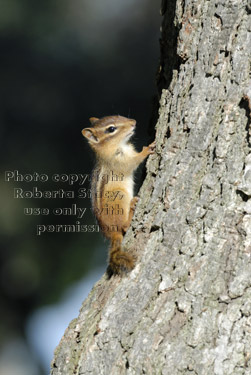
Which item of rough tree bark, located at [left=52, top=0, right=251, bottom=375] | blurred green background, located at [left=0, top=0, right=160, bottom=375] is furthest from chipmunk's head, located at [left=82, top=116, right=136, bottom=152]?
blurred green background, located at [left=0, top=0, right=160, bottom=375]

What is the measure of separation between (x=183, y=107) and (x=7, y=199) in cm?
403

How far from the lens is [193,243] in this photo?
2.39m

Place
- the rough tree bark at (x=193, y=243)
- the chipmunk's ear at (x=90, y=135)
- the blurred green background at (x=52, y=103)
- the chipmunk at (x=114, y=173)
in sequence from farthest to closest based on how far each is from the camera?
the blurred green background at (x=52, y=103), the chipmunk's ear at (x=90, y=135), the chipmunk at (x=114, y=173), the rough tree bark at (x=193, y=243)

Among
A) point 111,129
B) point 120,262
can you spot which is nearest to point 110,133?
point 111,129

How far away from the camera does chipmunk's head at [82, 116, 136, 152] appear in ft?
14.2

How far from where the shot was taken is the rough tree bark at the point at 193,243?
2.25 metres

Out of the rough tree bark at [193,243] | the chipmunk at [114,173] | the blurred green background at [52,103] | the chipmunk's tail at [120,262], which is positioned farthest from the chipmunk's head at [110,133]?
the blurred green background at [52,103]

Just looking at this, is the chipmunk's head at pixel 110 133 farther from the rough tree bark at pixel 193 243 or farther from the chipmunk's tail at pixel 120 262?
the chipmunk's tail at pixel 120 262

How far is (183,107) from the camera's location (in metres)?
2.67

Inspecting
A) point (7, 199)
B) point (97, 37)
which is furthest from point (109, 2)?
point (7, 199)

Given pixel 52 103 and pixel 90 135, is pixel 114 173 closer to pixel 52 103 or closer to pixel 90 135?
pixel 90 135

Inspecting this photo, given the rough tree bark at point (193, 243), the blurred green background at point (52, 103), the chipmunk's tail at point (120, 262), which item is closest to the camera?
the rough tree bark at point (193, 243)

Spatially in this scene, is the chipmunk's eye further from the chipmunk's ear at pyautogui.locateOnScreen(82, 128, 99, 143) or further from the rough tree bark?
the rough tree bark

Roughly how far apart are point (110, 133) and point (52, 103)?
2418 millimetres
